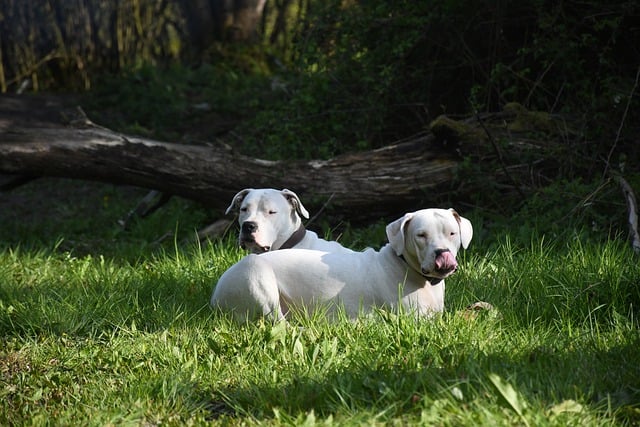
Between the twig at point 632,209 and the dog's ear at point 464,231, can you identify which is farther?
the twig at point 632,209

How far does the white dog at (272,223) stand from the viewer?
6391 millimetres

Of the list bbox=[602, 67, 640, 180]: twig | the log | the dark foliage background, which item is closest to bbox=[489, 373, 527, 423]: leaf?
the dark foliage background

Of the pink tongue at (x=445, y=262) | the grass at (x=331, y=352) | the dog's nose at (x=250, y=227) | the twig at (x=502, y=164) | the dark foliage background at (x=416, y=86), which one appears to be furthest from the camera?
the dark foliage background at (x=416, y=86)

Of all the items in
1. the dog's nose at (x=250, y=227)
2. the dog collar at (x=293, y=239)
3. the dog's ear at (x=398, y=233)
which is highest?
the dog's ear at (x=398, y=233)

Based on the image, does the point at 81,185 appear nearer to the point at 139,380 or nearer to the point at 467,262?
the point at 467,262

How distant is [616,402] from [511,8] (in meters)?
5.98

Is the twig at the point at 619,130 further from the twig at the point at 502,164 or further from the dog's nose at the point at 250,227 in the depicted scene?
the dog's nose at the point at 250,227

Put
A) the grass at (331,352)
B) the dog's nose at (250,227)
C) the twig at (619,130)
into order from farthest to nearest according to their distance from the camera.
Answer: the twig at (619,130)
the dog's nose at (250,227)
the grass at (331,352)

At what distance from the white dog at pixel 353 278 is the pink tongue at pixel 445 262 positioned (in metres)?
0.13

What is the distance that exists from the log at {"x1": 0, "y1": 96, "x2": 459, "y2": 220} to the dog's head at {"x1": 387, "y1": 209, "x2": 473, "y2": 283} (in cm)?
292

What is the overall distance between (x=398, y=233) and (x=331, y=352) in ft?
3.14

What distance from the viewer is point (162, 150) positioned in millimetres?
8375

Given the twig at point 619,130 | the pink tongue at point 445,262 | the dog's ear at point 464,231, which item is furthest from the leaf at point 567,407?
the twig at point 619,130

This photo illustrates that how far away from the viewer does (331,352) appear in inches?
187
